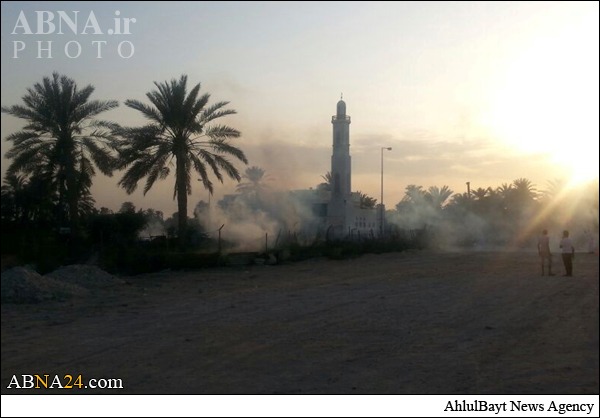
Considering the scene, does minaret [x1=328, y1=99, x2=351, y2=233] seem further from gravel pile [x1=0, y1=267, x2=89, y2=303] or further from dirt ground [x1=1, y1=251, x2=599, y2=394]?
gravel pile [x1=0, y1=267, x2=89, y2=303]

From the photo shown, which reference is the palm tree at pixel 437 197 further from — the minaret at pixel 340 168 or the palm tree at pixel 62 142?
the palm tree at pixel 62 142

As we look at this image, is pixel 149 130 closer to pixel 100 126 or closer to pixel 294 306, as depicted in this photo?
pixel 100 126

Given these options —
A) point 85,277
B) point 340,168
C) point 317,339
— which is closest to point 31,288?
point 85,277

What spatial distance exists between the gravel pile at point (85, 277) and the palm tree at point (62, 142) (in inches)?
196

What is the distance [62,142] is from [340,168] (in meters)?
26.3

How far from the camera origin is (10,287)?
620 inches

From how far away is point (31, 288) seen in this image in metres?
15.9

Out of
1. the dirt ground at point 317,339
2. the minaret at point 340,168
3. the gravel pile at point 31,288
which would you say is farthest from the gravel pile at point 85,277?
the minaret at point 340,168

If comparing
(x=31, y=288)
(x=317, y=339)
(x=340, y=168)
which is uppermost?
(x=340, y=168)

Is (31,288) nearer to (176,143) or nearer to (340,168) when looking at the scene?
(176,143)

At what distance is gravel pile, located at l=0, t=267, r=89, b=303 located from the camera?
1557cm

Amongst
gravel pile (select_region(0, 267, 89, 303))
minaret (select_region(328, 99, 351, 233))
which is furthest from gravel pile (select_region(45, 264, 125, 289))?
minaret (select_region(328, 99, 351, 233))

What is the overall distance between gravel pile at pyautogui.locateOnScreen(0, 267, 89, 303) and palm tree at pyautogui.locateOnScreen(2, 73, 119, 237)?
7506mm

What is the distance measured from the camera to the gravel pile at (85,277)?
18.6 m
